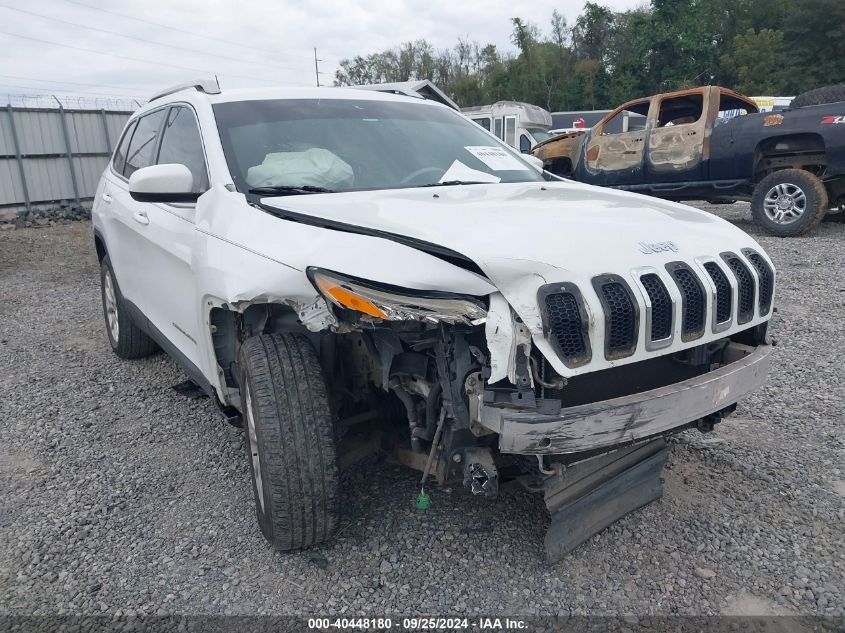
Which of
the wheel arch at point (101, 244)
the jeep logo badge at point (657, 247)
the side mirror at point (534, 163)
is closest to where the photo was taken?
the jeep logo badge at point (657, 247)

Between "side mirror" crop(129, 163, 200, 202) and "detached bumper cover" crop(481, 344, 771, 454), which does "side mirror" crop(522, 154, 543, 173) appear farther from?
"side mirror" crop(129, 163, 200, 202)

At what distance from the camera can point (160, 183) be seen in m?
2.75

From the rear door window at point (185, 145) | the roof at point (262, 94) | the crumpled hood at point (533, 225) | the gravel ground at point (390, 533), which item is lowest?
the gravel ground at point (390, 533)

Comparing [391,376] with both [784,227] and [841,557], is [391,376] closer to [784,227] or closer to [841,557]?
[841,557]

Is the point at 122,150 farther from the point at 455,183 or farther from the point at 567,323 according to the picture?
the point at 567,323

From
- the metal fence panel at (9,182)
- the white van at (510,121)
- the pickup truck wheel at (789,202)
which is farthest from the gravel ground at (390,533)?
the white van at (510,121)

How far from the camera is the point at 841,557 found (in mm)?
2533

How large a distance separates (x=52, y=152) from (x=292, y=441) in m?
14.5

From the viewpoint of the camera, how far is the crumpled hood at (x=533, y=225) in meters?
2.08

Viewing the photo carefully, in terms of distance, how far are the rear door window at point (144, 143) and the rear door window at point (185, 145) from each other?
19 cm

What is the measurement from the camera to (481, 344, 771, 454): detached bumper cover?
78.9 inches

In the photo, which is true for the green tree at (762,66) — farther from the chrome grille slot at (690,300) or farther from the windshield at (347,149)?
the chrome grille slot at (690,300)

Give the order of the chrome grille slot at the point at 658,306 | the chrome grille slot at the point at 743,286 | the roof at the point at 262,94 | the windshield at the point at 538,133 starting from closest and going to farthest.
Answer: the chrome grille slot at the point at 658,306
the chrome grille slot at the point at 743,286
the roof at the point at 262,94
the windshield at the point at 538,133

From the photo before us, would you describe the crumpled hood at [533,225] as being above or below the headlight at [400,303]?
above
